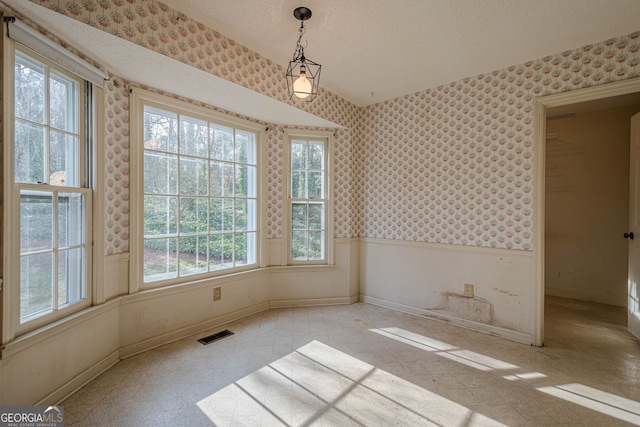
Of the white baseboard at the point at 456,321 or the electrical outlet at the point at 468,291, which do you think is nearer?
the white baseboard at the point at 456,321

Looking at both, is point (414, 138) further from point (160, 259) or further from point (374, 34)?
point (160, 259)

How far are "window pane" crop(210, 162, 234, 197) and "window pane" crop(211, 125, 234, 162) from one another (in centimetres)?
9

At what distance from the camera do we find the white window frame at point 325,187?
3744 mm

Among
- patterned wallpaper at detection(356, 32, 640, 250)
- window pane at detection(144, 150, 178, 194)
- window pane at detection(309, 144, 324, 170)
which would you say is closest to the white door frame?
patterned wallpaper at detection(356, 32, 640, 250)

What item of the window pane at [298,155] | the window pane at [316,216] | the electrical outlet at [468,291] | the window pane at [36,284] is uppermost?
the window pane at [298,155]

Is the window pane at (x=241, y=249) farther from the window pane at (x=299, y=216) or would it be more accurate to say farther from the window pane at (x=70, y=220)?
the window pane at (x=70, y=220)

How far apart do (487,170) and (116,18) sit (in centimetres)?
347

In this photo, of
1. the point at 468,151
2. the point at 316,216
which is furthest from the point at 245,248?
the point at 468,151

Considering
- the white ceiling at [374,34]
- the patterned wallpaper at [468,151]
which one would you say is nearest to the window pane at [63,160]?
the white ceiling at [374,34]

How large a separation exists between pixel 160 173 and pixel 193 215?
52cm

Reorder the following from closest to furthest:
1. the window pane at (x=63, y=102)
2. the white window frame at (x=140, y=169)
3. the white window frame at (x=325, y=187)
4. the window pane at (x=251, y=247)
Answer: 1. the window pane at (x=63, y=102)
2. the white window frame at (x=140, y=169)
3. the window pane at (x=251, y=247)
4. the white window frame at (x=325, y=187)

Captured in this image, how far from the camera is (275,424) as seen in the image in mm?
1723

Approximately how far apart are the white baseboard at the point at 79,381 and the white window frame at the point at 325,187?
1989 mm

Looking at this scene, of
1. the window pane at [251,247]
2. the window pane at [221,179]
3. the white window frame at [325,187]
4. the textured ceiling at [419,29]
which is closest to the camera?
the textured ceiling at [419,29]
